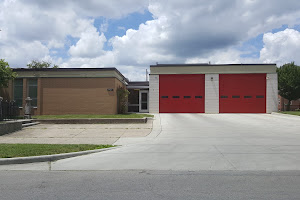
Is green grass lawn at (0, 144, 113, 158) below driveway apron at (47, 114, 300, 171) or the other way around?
the other way around

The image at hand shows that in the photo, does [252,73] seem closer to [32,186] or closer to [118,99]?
[118,99]

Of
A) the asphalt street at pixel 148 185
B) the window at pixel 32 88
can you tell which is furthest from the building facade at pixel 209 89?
the asphalt street at pixel 148 185

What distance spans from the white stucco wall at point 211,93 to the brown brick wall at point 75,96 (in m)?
10.6

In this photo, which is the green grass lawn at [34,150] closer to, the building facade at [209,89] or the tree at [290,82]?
the building facade at [209,89]

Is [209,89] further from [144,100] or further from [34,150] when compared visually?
[34,150]

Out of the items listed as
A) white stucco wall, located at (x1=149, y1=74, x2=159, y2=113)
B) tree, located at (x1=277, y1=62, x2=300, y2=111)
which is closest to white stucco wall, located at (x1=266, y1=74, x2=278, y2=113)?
tree, located at (x1=277, y1=62, x2=300, y2=111)

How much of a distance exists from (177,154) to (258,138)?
461 cm

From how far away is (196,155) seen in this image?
7871 mm

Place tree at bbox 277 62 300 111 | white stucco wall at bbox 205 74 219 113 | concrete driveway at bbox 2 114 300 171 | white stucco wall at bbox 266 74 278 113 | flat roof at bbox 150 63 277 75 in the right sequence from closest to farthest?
1. concrete driveway at bbox 2 114 300 171
2. white stucco wall at bbox 266 74 278 113
3. white stucco wall at bbox 205 74 219 113
4. flat roof at bbox 150 63 277 75
5. tree at bbox 277 62 300 111

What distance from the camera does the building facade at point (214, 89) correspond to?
27.2m

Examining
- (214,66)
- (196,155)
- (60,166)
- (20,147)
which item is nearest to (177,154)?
(196,155)

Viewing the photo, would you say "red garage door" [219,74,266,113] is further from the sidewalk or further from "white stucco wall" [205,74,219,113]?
the sidewalk

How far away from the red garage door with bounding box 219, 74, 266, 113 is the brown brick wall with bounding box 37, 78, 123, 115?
479 inches

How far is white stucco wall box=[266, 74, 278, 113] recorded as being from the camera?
2694cm
